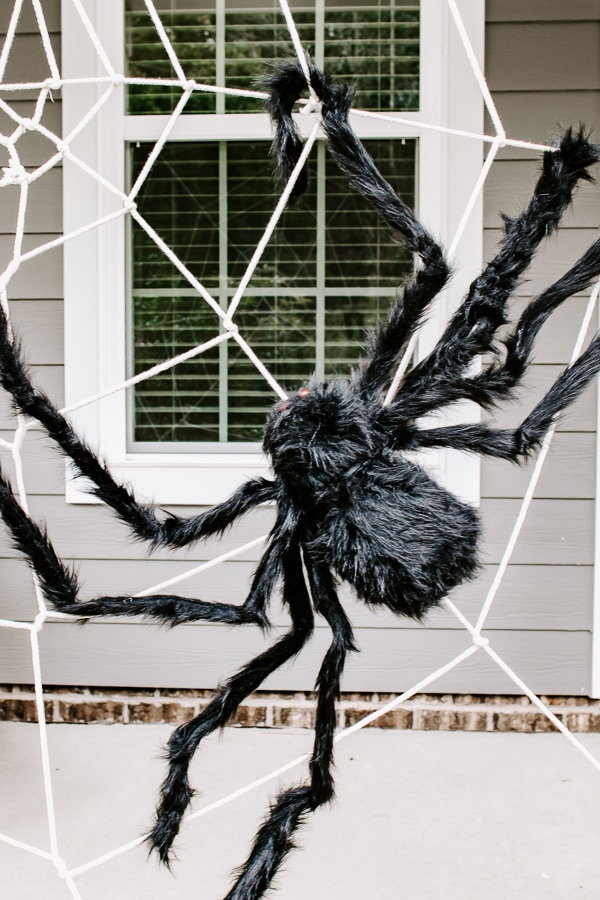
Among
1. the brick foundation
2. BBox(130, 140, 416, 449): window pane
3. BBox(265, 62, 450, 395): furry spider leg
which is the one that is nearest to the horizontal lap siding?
the brick foundation

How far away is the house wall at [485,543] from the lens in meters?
2.63

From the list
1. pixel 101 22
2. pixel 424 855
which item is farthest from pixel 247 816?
pixel 101 22

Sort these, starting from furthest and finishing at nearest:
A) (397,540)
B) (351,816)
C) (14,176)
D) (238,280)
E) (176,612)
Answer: (238,280) < (351,816) < (14,176) < (176,612) < (397,540)

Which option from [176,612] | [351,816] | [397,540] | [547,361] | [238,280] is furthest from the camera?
[238,280]

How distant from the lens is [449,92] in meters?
2.60

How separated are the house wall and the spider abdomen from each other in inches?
54.3

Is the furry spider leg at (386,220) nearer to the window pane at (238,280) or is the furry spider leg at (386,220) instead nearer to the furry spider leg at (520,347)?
the furry spider leg at (520,347)

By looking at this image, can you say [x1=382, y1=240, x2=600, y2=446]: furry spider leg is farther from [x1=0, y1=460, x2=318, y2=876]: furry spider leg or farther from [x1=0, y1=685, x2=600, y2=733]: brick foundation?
[x1=0, y1=685, x2=600, y2=733]: brick foundation

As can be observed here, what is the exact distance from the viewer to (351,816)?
2.29 metres

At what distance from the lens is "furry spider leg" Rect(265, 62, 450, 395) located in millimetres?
1453

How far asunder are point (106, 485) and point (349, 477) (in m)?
0.40

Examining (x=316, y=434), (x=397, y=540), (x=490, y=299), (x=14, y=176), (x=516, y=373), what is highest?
(x=14, y=176)

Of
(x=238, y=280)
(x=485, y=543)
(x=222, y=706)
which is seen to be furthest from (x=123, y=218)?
(x=222, y=706)

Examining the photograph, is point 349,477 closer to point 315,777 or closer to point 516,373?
point 516,373
